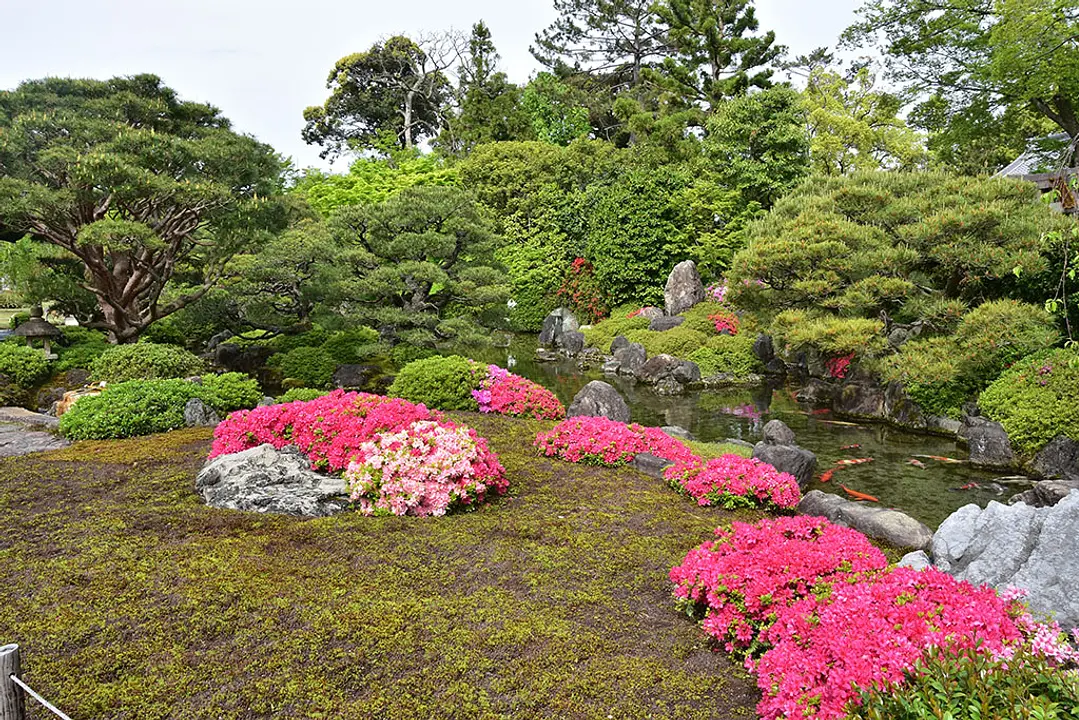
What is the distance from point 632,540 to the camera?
18.8 feet

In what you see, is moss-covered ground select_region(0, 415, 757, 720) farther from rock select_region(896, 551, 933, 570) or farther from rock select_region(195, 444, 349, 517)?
rock select_region(896, 551, 933, 570)

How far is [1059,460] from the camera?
9.95 metres

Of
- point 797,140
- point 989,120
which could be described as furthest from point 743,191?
point 989,120

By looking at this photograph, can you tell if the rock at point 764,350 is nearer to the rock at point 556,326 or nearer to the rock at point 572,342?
the rock at point 572,342

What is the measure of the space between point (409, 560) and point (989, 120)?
2416cm

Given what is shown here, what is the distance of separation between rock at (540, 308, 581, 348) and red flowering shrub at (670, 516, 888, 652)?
20.9 meters

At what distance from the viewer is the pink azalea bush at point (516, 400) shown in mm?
11109

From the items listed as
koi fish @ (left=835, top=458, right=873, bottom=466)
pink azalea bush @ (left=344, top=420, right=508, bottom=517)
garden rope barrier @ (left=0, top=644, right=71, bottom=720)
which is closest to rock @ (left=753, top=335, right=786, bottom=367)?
koi fish @ (left=835, top=458, right=873, bottom=466)

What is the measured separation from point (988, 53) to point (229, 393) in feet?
73.3

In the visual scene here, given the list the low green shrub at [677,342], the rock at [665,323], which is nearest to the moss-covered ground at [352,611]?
the low green shrub at [677,342]

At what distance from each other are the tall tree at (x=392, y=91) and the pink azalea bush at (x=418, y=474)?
3572 centimetres

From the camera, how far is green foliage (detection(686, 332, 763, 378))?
18.9 meters

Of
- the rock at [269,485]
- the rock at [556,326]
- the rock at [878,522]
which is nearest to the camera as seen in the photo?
the rock at [878,522]

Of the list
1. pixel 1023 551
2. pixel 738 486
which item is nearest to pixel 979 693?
pixel 1023 551
